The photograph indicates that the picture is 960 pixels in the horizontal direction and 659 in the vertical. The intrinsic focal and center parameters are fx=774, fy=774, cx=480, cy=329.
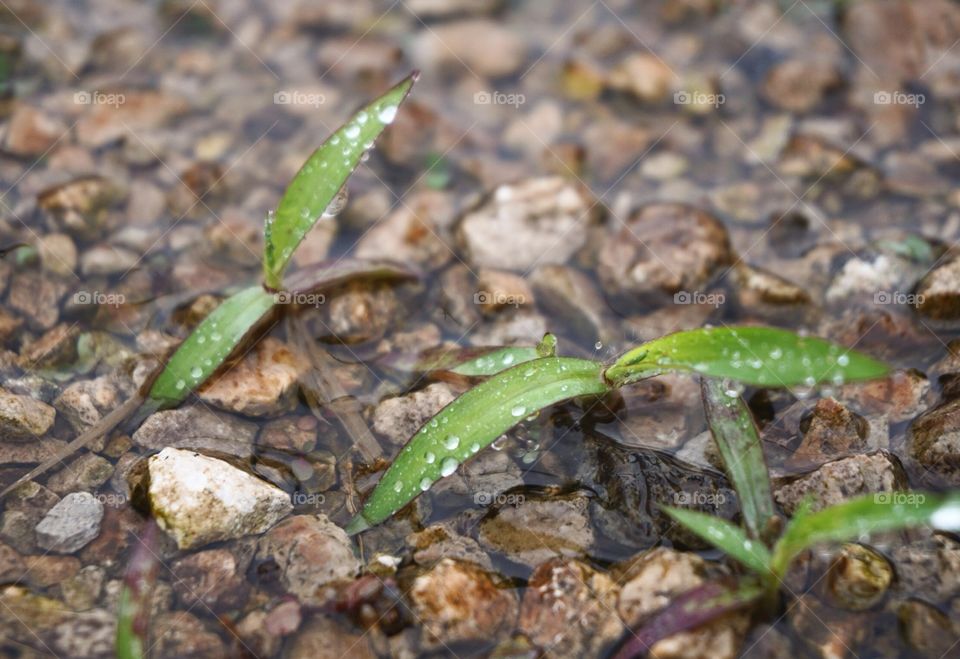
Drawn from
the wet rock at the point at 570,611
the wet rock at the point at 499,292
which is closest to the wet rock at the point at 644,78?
the wet rock at the point at 499,292

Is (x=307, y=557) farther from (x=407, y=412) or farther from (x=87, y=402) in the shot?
(x=87, y=402)

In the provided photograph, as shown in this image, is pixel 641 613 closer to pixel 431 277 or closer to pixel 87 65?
pixel 431 277

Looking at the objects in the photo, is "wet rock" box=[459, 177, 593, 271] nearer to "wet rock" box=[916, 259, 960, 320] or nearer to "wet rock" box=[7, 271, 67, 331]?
"wet rock" box=[916, 259, 960, 320]

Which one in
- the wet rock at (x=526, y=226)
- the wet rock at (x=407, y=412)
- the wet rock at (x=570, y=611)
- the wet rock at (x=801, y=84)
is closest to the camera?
the wet rock at (x=570, y=611)

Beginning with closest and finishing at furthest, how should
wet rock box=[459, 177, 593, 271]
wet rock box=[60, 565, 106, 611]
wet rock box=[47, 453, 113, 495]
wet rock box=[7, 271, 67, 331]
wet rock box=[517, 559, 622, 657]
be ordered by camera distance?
wet rock box=[517, 559, 622, 657], wet rock box=[60, 565, 106, 611], wet rock box=[47, 453, 113, 495], wet rock box=[7, 271, 67, 331], wet rock box=[459, 177, 593, 271]

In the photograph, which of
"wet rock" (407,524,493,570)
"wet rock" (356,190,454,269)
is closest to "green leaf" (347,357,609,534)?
"wet rock" (407,524,493,570)

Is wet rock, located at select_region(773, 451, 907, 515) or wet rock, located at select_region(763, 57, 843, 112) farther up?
wet rock, located at select_region(763, 57, 843, 112)

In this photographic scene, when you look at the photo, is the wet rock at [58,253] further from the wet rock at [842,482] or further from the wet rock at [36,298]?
the wet rock at [842,482]
